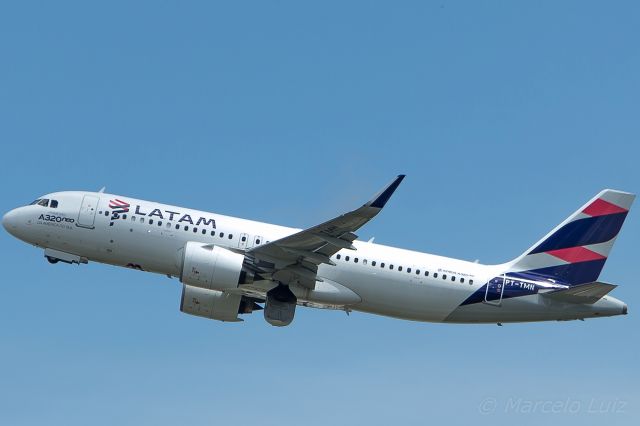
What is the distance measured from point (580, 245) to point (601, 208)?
2.33m

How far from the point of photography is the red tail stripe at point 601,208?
5409 centimetres

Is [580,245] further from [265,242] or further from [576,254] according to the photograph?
[265,242]

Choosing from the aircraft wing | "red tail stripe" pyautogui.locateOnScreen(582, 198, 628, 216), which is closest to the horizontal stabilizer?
"red tail stripe" pyautogui.locateOnScreen(582, 198, 628, 216)

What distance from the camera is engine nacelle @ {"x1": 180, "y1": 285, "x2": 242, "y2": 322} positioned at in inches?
2062

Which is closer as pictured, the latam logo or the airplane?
the airplane

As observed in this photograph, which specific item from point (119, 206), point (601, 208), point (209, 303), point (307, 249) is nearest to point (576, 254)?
point (601, 208)

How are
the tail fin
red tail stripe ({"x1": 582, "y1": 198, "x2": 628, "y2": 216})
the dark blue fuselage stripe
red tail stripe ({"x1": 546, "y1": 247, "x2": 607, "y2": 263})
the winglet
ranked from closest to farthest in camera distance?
the winglet → the tail fin → red tail stripe ({"x1": 546, "y1": 247, "x2": 607, "y2": 263}) → the dark blue fuselage stripe → red tail stripe ({"x1": 582, "y1": 198, "x2": 628, "y2": 216})

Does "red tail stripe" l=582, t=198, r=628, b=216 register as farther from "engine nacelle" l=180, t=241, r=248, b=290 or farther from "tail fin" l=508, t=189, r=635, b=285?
"engine nacelle" l=180, t=241, r=248, b=290

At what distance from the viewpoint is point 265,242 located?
5047cm

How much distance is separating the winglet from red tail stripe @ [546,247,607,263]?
12.9 m

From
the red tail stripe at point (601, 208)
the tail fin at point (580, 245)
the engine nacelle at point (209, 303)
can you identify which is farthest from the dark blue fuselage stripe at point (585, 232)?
the engine nacelle at point (209, 303)

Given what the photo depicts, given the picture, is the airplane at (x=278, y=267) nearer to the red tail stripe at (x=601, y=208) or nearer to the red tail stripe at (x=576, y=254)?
the red tail stripe at (x=576, y=254)

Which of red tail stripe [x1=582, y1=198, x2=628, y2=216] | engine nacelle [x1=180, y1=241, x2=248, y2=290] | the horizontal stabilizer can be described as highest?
red tail stripe [x1=582, y1=198, x2=628, y2=216]

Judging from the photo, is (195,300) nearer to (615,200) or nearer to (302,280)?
(302,280)
